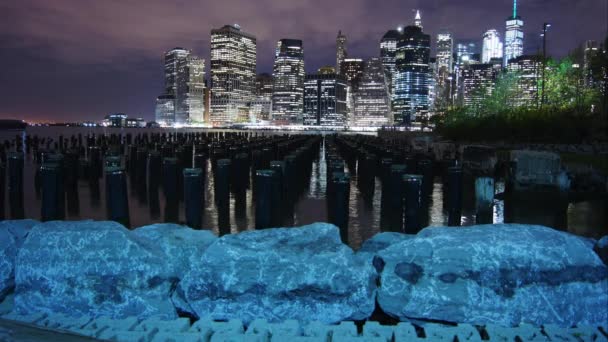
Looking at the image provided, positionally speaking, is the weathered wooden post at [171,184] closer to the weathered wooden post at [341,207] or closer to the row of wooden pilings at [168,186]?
the row of wooden pilings at [168,186]

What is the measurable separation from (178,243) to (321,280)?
6.42 feet

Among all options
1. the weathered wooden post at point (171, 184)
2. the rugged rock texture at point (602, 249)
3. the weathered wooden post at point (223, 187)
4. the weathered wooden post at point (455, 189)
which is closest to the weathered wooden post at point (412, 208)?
the weathered wooden post at point (455, 189)

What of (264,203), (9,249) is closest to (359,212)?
(264,203)

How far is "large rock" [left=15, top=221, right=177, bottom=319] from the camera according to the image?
5.21 metres

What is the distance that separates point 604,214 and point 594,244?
317 inches

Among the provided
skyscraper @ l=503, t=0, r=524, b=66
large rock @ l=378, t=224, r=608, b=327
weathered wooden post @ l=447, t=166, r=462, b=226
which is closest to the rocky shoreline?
large rock @ l=378, t=224, r=608, b=327

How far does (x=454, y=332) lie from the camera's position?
15.2 ft

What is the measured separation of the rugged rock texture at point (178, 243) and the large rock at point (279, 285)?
0.28 meters

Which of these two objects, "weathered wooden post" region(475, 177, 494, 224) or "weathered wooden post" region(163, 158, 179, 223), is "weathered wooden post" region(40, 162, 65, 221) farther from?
"weathered wooden post" region(475, 177, 494, 224)

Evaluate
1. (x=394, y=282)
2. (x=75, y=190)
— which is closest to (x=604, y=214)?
(x=394, y=282)

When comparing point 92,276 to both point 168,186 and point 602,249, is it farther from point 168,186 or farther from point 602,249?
point 168,186

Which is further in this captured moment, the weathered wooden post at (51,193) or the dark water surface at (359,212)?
the dark water surface at (359,212)

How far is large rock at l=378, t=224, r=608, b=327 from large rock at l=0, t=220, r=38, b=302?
437 cm

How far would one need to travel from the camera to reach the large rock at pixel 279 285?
5137 millimetres
